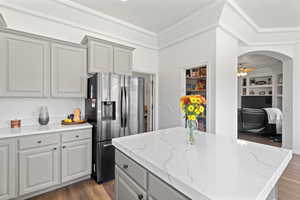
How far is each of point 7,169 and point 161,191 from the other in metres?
2.02

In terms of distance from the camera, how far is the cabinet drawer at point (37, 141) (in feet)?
5.98

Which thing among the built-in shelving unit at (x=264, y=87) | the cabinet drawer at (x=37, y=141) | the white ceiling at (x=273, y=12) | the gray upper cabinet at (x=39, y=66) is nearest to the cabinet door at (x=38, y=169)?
the cabinet drawer at (x=37, y=141)

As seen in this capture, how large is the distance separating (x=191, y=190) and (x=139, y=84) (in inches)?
88.4

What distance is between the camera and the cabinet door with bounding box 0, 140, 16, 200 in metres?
1.70

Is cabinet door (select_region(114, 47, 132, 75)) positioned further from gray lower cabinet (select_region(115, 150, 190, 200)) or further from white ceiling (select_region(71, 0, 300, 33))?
gray lower cabinet (select_region(115, 150, 190, 200))

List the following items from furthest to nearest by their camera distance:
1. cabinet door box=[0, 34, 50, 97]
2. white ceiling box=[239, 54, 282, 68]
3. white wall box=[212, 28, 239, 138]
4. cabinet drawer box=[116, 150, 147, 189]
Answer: white ceiling box=[239, 54, 282, 68]
white wall box=[212, 28, 239, 138]
cabinet door box=[0, 34, 50, 97]
cabinet drawer box=[116, 150, 147, 189]

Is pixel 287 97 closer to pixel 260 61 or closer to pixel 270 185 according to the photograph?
pixel 260 61

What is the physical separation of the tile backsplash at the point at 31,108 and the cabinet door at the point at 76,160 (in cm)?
70

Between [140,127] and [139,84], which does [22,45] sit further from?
[140,127]

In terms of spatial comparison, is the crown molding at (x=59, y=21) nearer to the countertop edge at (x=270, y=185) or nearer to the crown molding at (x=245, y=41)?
the crown molding at (x=245, y=41)

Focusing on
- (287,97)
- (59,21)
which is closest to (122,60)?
(59,21)

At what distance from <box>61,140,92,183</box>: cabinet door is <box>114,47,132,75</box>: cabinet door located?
1.48 meters

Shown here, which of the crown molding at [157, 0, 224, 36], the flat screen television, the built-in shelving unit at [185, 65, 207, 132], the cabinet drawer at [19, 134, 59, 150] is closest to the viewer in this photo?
the cabinet drawer at [19, 134, 59, 150]

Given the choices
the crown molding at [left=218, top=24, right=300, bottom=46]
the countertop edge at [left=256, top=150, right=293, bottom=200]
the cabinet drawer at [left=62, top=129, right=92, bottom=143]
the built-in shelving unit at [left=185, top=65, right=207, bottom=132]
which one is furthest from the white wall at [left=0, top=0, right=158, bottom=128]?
the countertop edge at [left=256, top=150, right=293, bottom=200]
